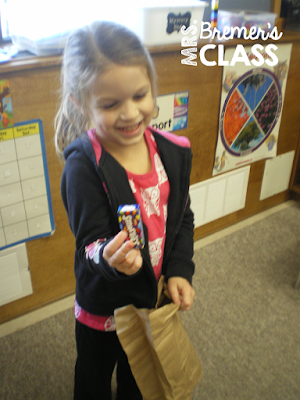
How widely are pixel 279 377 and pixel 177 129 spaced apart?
1027 mm

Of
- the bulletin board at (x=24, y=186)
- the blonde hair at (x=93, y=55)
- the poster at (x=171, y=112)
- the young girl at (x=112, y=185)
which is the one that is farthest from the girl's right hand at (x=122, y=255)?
the poster at (x=171, y=112)

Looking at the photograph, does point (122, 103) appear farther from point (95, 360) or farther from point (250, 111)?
point (250, 111)

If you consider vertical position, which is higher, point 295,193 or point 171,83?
point 171,83

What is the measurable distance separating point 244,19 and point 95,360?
4.73ft

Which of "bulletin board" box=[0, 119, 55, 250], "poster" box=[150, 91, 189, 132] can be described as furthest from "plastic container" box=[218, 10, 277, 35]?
"bulletin board" box=[0, 119, 55, 250]

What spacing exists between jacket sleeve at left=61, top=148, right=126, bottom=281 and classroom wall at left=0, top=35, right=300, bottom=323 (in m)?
0.55

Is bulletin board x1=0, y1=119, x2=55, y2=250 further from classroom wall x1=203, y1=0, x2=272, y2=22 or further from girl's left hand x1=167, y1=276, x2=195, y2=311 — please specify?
classroom wall x1=203, y1=0, x2=272, y2=22

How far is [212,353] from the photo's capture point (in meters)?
1.36

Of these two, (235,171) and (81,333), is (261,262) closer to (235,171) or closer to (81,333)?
(235,171)

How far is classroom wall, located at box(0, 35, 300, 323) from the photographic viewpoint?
1.16 meters

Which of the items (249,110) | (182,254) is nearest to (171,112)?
(249,110)

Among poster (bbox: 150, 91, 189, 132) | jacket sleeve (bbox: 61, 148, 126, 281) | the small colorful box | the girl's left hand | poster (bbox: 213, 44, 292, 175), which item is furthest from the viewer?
poster (bbox: 213, 44, 292, 175)

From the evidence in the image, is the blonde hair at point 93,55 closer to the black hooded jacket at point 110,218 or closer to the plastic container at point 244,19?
the black hooded jacket at point 110,218

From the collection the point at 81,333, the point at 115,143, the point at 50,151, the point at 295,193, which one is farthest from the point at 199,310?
the point at 295,193
